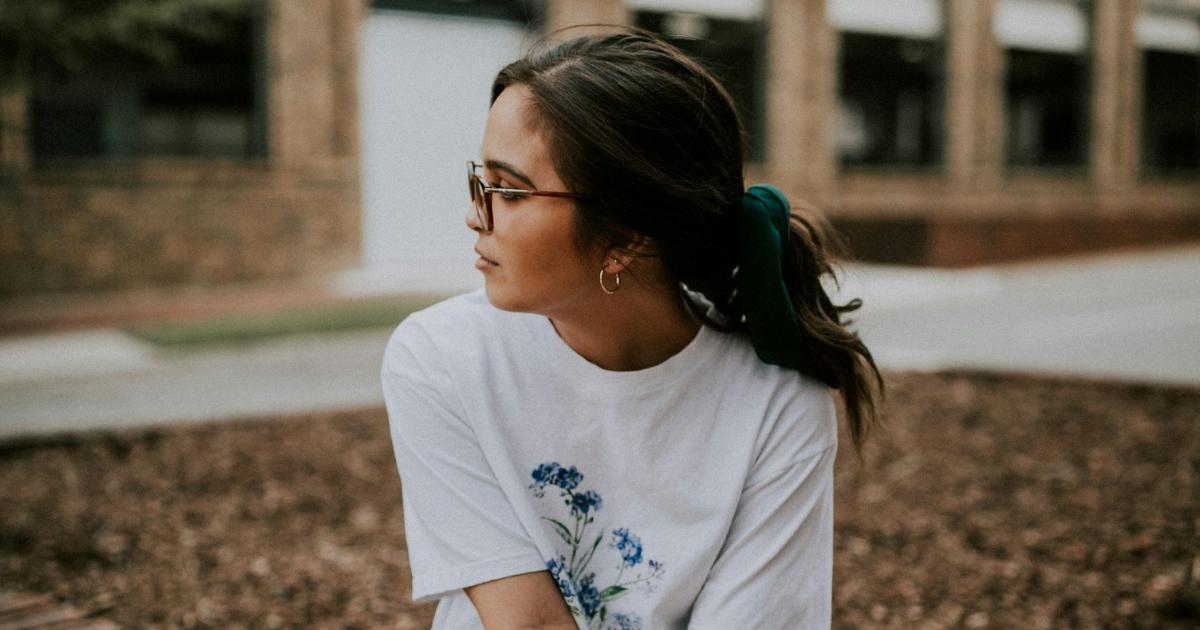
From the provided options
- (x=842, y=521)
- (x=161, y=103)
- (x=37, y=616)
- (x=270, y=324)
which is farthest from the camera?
(x=161, y=103)

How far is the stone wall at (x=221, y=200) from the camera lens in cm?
1280

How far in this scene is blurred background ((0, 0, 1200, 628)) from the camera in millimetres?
3801

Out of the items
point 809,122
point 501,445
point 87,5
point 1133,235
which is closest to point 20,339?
point 87,5

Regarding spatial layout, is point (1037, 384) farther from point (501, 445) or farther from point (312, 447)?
point (501, 445)

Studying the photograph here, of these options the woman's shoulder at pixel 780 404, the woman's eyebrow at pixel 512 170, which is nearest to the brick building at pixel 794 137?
the woman's shoulder at pixel 780 404

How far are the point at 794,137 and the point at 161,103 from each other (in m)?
10.4

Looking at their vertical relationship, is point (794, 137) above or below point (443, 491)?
above

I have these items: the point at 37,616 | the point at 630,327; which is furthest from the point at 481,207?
the point at 37,616

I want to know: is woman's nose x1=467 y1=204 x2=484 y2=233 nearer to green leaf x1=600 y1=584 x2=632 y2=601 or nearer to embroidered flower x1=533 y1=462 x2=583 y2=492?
embroidered flower x1=533 y1=462 x2=583 y2=492

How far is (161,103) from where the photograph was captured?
13820mm

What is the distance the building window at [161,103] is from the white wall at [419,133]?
157 centimetres

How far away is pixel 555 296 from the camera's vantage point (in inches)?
65.7

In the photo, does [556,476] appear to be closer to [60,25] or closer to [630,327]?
[630,327]

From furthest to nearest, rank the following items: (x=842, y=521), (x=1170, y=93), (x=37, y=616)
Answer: (x=1170, y=93) → (x=842, y=521) → (x=37, y=616)
